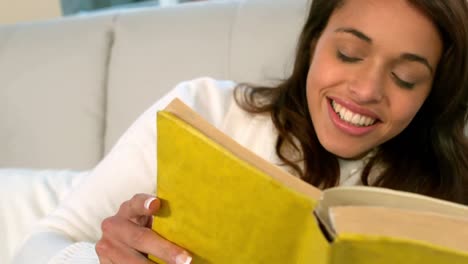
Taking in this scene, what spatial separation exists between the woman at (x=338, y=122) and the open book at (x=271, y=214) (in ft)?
0.16

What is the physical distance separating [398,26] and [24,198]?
2.96 feet

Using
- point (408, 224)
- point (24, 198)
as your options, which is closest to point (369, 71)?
point (408, 224)

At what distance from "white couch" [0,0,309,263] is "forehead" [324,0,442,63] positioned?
0.46 m

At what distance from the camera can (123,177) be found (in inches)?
36.2

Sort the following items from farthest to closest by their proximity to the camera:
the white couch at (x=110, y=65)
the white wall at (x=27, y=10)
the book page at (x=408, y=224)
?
1. the white wall at (x=27, y=10)
2. the white couch at (x=110, y=65)
3. the book page at (x=408, y=224)

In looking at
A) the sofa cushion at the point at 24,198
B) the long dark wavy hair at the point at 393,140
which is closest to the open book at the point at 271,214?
the long dark wavy hair at the point at 393,140

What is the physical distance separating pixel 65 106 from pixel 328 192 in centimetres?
111

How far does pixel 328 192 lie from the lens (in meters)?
0.44

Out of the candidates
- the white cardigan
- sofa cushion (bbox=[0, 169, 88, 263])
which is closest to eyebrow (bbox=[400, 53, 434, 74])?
the white cardigan

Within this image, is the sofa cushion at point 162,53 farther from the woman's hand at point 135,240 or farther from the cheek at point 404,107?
the woman's hand at point 135,240

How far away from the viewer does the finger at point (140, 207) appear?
0.56 meters

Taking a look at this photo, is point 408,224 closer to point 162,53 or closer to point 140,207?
point 140,207

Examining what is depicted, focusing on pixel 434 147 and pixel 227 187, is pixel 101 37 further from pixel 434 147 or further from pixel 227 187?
pixel 227 187

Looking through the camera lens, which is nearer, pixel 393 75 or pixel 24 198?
pixel 393 75
